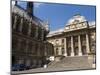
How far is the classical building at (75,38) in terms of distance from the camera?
12.0ft

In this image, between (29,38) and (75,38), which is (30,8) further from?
(75,38)

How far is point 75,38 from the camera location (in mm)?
3781

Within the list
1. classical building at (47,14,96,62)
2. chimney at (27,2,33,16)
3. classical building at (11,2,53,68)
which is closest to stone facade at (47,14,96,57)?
classical building at (47,14,96,62)

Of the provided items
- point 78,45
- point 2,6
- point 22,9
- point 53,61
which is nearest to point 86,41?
point 78,45

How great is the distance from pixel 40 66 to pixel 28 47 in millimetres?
345

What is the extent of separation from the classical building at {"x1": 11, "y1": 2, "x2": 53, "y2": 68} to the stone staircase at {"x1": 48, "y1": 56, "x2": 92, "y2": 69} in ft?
0.62

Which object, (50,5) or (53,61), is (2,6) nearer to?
(50,5)

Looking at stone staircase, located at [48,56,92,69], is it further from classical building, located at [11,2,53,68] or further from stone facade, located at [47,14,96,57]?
classical building, located at [11,2,53,68]

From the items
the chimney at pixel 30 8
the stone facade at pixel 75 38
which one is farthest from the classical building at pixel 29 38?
the stone facade at pixel 75 38

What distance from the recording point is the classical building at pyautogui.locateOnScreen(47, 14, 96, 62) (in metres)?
3.67

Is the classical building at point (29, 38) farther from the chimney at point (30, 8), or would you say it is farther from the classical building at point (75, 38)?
the classical building at point (75, 38)

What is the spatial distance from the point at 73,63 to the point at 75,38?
0.41m

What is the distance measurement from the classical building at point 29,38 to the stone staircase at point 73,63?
19 cm

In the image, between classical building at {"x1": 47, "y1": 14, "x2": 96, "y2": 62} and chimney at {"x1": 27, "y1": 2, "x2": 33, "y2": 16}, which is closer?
chimney at {"x1": 27, "y1": 2, "x2": 33, "y2": 16}
